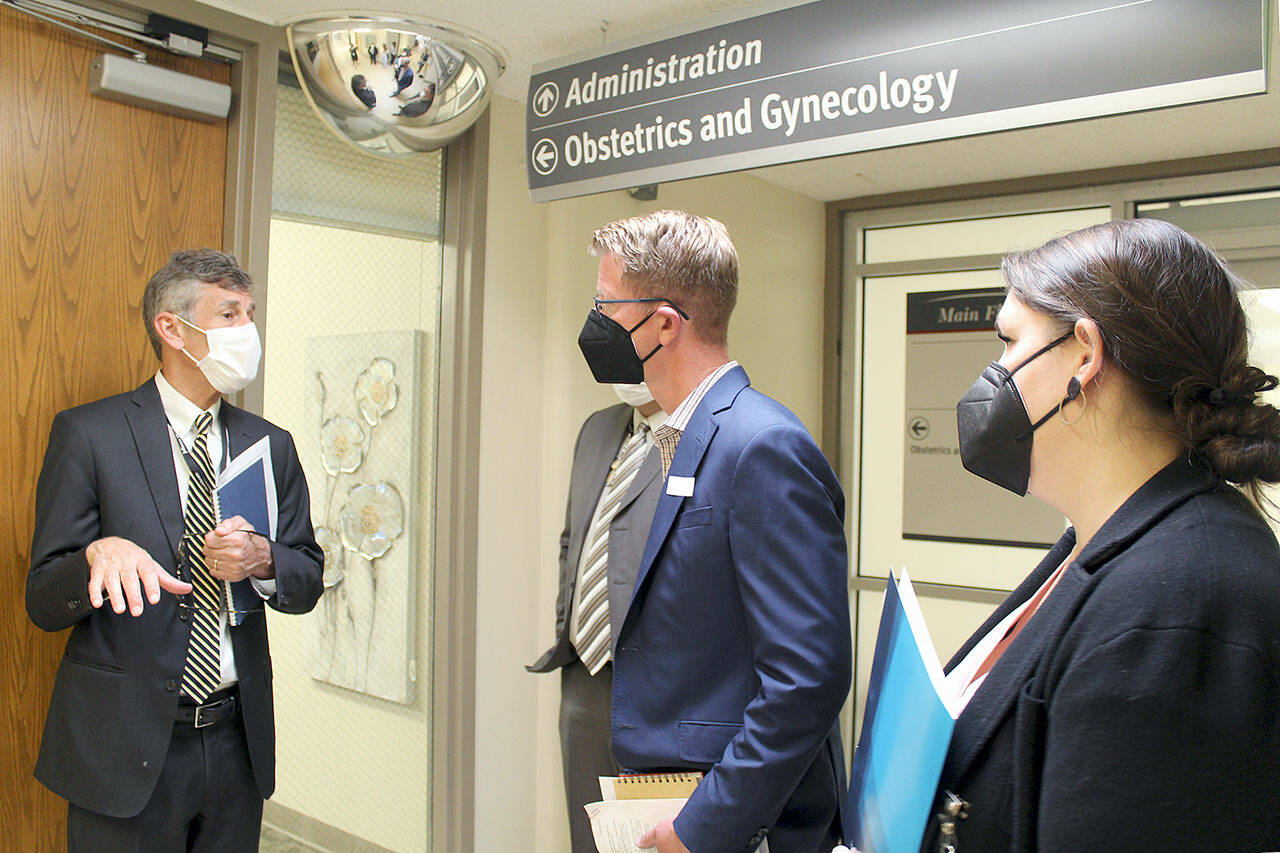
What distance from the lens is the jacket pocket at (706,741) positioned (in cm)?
139

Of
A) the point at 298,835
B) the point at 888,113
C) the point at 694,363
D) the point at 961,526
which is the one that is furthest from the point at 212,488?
the point at 961,526

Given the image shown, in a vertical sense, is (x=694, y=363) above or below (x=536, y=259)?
below

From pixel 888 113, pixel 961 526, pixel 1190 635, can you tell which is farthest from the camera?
pixel 961 526

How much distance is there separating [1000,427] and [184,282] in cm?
165

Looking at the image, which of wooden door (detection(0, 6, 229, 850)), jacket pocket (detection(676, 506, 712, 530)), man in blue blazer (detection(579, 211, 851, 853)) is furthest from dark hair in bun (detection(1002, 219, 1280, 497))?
wooden door (detection(0, 6, 229, 850))

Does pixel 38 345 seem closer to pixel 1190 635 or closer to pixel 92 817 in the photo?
pixel 92 817

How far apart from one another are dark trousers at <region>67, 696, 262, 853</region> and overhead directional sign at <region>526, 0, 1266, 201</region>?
1400 millimetres

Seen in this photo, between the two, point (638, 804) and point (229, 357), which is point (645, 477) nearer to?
point (638, 804)

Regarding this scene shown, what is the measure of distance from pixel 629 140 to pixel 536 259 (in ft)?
3.51

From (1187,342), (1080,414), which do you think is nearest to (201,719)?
(1080,414)

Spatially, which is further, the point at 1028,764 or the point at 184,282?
the point at 184,282

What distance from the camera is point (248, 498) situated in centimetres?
199

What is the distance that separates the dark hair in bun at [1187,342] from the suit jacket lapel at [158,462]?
65.2 inches

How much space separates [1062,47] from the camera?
1.58m
